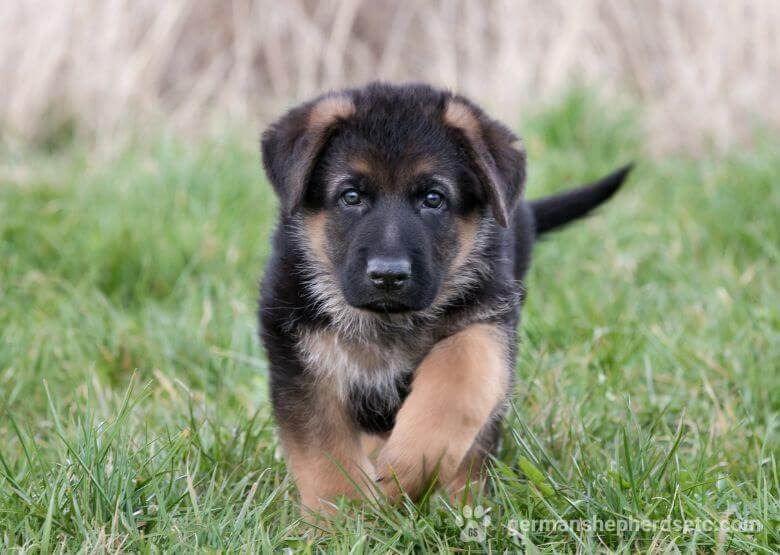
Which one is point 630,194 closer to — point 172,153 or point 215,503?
point 172,153

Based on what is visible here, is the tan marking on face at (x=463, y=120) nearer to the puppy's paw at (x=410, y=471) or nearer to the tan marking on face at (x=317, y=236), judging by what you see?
the tan marking on face at (x=317, y=236)

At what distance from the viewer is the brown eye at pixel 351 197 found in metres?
2.96

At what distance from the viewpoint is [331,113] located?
2990 mm

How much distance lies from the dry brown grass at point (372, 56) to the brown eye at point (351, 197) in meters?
3.64

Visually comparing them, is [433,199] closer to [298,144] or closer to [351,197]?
[351,197]

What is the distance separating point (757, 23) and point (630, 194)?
6.67ft

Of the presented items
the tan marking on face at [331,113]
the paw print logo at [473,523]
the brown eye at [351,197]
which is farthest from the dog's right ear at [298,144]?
the paw print logo at [473,523]

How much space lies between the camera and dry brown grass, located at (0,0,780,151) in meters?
6.59

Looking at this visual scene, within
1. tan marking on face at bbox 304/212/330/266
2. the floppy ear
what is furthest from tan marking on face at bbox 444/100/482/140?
tan marking on face at bbox 304/212/330/266

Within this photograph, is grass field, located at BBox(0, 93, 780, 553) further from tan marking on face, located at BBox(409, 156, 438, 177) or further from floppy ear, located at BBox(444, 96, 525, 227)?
tan marking on face, located at BBox(409, 156, 438, 177)

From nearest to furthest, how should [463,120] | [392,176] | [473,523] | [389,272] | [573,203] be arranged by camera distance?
[473,523] → [389,272] → [392,176] → [463,120] → [573,203]

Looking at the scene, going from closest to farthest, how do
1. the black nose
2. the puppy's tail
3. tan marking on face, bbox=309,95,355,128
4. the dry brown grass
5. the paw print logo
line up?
the paw print logo < the black nose < tan marking on face, bbox=309,95,355,128 < the puppy's tail < the dry brown grass

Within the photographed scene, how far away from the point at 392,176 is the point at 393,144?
95 mm

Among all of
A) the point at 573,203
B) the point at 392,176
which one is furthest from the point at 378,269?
the point at 573,203
